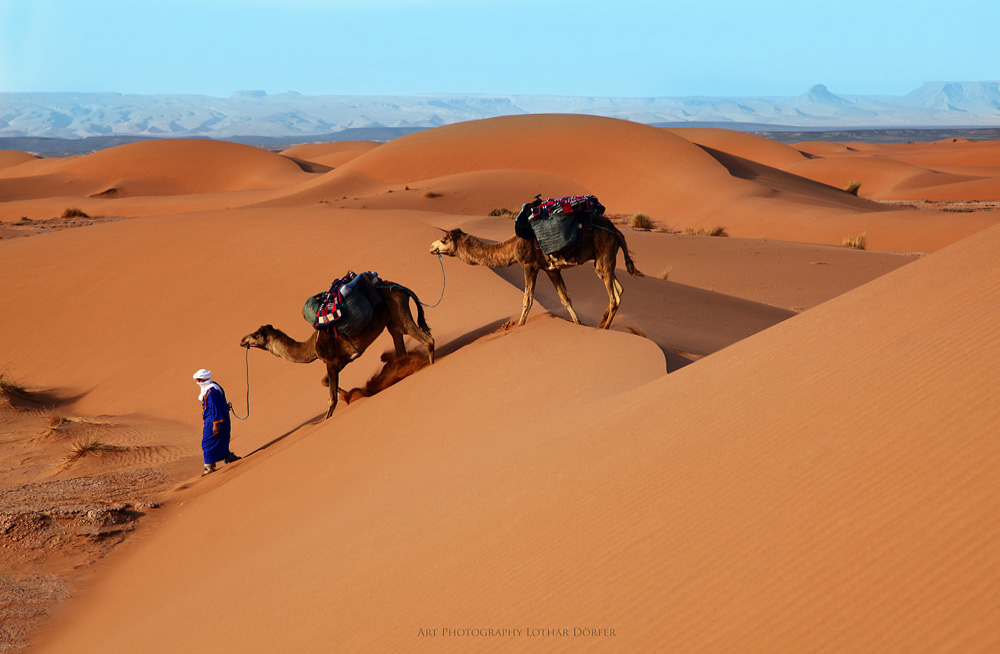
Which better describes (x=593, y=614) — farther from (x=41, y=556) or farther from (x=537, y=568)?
(x=41, y=556)

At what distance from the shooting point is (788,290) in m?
19.7

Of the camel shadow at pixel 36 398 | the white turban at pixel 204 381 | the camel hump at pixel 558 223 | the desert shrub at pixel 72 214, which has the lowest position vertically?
the camel shadow at pixel 36 398

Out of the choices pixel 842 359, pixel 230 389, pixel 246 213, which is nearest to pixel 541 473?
pixel 842 359

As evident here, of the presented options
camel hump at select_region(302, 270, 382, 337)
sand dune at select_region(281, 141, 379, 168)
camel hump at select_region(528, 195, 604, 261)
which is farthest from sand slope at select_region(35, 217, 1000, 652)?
sand dune at select_region(281, 141, 379, 168)

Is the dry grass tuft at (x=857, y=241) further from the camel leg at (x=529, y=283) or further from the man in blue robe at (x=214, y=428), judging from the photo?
the man in blue robe at (x=214, y=428)

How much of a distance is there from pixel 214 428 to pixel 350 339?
5.84 feet

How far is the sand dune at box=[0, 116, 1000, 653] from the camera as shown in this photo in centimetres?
315

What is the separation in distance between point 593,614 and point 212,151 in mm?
72349

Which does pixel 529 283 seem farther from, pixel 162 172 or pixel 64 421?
pixel 162 172

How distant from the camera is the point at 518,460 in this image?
5.46 meters

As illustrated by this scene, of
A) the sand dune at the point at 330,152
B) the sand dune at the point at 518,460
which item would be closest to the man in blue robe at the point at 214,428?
the sand dune at the point at 518,460

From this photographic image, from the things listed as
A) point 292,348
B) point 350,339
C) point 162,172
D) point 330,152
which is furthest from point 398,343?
point 330,152

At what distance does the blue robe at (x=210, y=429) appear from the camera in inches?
348

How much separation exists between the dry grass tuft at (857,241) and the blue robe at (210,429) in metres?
20.8
